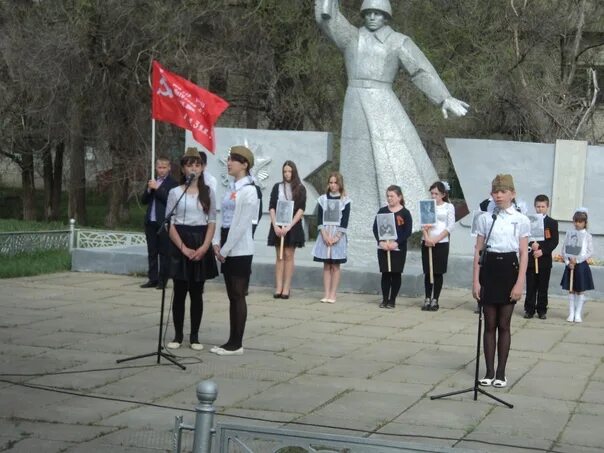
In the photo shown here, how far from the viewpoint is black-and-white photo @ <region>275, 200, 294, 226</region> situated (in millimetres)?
13547

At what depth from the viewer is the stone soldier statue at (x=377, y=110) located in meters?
15.2

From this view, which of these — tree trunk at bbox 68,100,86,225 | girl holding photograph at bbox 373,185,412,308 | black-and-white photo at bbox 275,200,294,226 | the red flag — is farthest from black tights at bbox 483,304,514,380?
tree trunk at bbox 68,100,86,225

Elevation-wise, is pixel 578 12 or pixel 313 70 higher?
pixel 578 12

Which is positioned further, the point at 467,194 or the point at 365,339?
the point at 467,194

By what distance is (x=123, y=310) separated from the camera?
12031 millimetres

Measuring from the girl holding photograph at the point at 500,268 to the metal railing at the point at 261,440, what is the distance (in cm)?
Answer: 348

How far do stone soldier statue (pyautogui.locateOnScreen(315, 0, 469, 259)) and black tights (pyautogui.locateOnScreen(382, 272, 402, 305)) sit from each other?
2.37 meters

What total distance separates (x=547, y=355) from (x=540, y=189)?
5.96 m

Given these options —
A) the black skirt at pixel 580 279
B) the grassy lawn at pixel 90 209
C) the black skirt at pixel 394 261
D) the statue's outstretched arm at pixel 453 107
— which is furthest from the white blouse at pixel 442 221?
the grassy lawn at pixel 90 209

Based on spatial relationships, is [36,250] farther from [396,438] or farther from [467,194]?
[396,438]

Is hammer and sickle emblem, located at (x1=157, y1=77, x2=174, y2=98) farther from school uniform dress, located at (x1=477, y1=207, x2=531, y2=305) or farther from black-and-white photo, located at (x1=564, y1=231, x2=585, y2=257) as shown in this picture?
black-and-white photo, located at (x1=564, y1=231, x2=585, y2=257)

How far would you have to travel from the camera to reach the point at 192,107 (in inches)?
442

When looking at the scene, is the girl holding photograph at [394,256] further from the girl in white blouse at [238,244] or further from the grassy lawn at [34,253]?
the grassy lawn at [34,253]

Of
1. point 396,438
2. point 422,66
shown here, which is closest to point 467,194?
point 422,66
